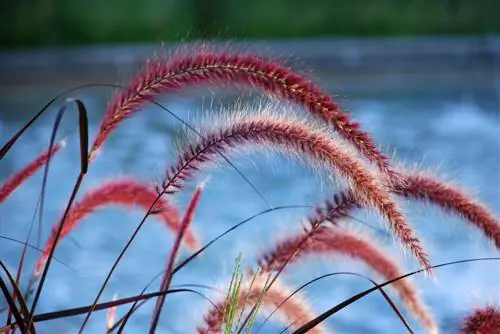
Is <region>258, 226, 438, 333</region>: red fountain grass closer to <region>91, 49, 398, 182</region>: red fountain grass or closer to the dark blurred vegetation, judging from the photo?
<region>91, 49, 398, 182</region>: red fountain grass

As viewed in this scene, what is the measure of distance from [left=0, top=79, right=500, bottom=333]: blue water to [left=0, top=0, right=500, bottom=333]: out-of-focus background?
0.01m

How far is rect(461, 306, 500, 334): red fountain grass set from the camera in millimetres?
809

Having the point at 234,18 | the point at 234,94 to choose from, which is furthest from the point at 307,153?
the point at 234,18

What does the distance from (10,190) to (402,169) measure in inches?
13.1

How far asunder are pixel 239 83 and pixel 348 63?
21.2ft

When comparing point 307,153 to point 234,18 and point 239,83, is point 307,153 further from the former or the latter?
point 234,18

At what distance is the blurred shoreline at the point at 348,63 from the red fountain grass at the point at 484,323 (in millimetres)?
6060

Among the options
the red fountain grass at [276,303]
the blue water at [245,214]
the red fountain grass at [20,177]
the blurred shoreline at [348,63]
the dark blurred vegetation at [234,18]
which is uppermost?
the dark blurred vegetation at [234,18]

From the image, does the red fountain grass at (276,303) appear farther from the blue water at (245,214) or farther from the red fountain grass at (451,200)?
the red fountain grass at (451,200)

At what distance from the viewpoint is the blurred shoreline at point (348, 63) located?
699cm

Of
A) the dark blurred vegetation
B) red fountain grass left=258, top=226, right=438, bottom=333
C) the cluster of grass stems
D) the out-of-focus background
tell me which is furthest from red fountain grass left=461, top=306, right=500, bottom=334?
the dark blurred vegetation

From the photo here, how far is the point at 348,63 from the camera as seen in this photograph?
717 cm

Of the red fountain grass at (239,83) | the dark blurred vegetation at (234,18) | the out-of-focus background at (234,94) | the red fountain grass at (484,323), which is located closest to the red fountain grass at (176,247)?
the red fountain grass at (239,83)

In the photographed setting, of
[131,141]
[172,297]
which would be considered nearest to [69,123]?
[131,141]
